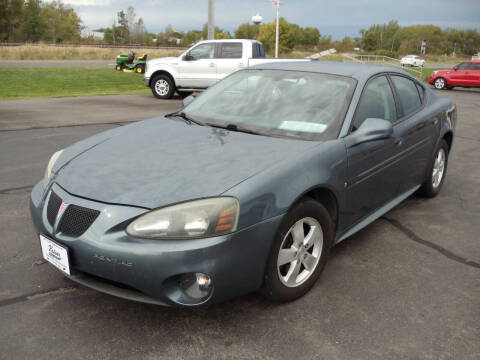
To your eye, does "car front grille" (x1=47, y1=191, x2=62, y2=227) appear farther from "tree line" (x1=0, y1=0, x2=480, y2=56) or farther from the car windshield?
"tree line" (x1=0, y1=0, x2=480, y2=56)

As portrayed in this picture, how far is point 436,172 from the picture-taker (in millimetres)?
5176

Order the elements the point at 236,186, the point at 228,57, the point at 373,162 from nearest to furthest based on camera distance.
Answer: the point at 236,186, the point at 373,162, the point at 228,57

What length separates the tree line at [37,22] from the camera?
7706cm

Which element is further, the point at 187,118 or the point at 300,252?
the point at 187,118

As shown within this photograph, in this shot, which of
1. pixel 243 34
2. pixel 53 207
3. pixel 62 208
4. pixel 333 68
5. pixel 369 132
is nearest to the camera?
pixel 62 208

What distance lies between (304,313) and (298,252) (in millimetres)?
373

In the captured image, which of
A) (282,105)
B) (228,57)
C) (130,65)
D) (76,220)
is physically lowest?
(76,220)

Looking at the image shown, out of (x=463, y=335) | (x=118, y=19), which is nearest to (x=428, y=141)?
(x=463, y=335)

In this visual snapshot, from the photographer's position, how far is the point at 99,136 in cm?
361

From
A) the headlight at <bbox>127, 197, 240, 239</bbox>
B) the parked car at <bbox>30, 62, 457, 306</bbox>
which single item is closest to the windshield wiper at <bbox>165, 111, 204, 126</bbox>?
the parked car at <bbox>30, 62, 457, 306</bbox>

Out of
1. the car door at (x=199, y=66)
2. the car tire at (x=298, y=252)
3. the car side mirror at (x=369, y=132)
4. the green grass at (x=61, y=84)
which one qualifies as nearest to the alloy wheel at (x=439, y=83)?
the car door at (x=199, y=66)

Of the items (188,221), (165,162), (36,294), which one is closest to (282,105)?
(165,162)

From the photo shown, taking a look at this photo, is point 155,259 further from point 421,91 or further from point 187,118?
point 421,91

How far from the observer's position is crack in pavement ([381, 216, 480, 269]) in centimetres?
364
